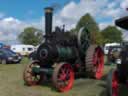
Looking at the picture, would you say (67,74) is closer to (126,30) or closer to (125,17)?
(126,30)

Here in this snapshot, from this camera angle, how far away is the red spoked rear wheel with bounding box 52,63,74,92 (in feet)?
32.3

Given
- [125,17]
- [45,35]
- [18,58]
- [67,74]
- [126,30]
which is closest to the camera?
[125,17]

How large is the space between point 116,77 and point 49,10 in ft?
16.0

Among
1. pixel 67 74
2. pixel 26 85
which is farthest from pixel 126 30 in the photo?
pixel 26 85

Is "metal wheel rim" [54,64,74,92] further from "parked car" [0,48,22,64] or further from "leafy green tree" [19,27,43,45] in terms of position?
"leafy green tree" [19,27,43,45]

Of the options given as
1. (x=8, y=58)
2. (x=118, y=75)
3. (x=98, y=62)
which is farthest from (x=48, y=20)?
(x=8, y=58)

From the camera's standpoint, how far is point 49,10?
1144 centimetres

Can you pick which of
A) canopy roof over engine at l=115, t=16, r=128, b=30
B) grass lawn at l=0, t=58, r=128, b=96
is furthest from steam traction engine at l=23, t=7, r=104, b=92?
canopy roof over engine at l=115, t=16, r=128, b=30

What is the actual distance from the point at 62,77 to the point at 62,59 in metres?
1.20

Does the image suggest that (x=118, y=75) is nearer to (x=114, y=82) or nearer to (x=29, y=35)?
(x=114, y=82)

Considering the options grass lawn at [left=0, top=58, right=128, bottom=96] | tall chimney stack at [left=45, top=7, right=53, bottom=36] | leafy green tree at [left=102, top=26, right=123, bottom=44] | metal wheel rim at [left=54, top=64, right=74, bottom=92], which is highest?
leafy green tree at [left=102, top=26, right=123, bottom=44]

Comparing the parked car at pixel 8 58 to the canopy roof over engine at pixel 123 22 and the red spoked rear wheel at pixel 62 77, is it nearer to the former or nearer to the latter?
the red spoked rear wheel at pixel 62 77

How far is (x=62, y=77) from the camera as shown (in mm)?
10297

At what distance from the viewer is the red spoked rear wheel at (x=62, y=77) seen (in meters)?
9.84
